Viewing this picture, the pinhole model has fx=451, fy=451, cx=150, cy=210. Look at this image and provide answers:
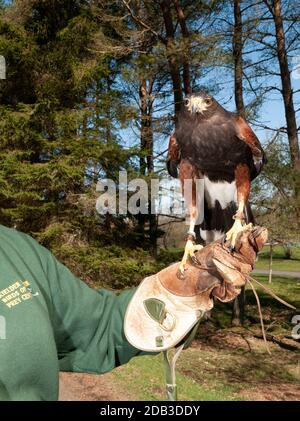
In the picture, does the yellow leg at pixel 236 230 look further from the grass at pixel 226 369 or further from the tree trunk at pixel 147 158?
the tree trunk at pixel 147 158

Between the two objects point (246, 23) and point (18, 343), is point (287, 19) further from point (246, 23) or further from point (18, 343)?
point (18, 343)

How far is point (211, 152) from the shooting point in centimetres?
281

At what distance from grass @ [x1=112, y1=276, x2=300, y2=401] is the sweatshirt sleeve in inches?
152

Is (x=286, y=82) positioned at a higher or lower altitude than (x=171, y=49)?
lower

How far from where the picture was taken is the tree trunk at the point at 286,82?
27.8ft

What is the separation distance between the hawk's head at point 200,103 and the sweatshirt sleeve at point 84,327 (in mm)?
1327

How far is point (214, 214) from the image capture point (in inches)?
117

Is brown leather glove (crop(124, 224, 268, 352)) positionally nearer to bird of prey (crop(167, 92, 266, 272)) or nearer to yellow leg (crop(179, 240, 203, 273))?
yellow leg (crop(179, 240, 203, 273))

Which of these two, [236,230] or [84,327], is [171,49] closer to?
[236,230]

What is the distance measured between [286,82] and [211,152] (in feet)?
24.5

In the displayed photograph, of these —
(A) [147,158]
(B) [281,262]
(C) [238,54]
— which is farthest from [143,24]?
(B) [281,262]

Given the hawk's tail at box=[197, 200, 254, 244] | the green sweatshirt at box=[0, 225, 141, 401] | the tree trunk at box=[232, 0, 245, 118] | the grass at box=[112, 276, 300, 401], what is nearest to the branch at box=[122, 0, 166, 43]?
the tree trunk at box=[232, 0, 245, 118]

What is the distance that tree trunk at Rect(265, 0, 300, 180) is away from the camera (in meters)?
8.48

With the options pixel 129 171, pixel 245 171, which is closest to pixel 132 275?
pixel 129 171
